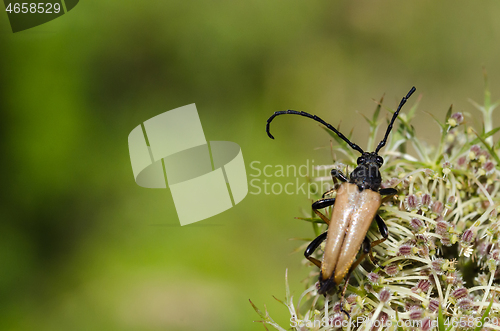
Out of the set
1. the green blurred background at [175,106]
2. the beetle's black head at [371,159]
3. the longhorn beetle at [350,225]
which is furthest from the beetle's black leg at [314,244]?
the green blurred background at [175,106]

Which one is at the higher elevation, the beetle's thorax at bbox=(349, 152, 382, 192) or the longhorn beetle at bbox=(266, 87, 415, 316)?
the beetle's thorax at bbox=(349, 152, 382, 192)

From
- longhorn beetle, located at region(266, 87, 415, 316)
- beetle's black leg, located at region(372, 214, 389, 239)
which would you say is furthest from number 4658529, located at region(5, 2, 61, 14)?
beetle's black leg, located at region(372, 214, 389, 239)

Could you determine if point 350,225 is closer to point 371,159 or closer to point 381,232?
point 381,232

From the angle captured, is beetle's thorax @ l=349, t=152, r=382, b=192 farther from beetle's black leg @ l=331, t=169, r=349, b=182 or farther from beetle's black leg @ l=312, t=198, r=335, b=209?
beetle's black leg @ l=312, t=198, r=335, b=209

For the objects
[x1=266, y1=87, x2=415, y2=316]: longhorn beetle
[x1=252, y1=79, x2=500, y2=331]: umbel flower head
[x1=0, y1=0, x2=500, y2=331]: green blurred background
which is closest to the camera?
[x1=252, y1=79, x2=500, y2=331]: umbel flower head

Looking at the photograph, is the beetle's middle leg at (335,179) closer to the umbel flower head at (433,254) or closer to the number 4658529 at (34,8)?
the umbel flower head at (433,254)

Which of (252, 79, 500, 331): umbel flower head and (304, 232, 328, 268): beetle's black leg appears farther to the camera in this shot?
(304, 232, 328, 268): beetle's black leg

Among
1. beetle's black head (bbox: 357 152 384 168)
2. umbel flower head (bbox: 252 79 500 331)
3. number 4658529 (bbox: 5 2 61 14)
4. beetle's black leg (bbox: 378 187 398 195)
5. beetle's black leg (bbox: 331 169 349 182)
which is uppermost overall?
number 4658529 (bbox: 5 2 61 14)

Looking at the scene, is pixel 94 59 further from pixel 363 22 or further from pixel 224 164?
pixel 363 22
